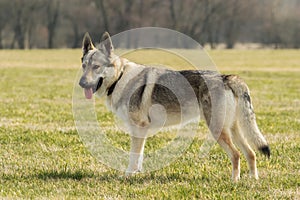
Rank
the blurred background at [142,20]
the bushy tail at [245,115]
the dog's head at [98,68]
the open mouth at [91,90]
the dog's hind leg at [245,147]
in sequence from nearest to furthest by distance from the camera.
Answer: the bushy tail at [245,115] < the dog's hind leg at [245,147] < the dog's head at [98,68] < the open mouth at [91,90] < the blurred background at [142,20]

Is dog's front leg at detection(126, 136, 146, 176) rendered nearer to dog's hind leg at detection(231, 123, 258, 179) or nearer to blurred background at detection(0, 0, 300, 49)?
dog's hind leg at detection(231, 123, 258, 179)

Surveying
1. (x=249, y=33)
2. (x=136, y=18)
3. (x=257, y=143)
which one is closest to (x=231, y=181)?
(x=257, y=143)

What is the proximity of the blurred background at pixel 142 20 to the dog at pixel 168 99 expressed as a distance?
6742 cm

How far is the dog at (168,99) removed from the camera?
6301 mm

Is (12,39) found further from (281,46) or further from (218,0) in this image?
(281,46)

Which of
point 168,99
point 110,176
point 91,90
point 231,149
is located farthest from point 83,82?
point 231,149

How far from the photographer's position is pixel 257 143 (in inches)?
245

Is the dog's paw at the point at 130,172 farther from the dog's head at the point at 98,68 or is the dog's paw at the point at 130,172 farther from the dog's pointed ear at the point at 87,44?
the dog's pointed ear at the point at 87,44

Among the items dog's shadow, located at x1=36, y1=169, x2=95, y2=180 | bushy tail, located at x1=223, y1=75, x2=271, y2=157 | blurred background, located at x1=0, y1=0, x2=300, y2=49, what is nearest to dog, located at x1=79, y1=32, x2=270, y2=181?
bushy tail, located at x1=223, y1=75, x2=271, y2=157

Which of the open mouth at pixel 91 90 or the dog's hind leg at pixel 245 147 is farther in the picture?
the open mouth at pixel 91 90

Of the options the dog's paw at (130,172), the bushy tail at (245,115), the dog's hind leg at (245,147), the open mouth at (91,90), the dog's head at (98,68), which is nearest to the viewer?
the bushy tail at (245,115)

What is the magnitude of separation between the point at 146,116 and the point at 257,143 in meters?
1.48

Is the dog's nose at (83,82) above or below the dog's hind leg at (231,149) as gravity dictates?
above

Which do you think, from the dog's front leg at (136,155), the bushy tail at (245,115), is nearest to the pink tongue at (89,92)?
the dog's front leg at (136,155)
